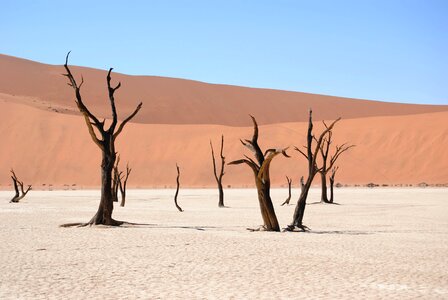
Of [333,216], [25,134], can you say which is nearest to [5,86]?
[25,134]

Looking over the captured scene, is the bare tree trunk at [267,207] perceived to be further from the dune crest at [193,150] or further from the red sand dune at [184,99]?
the red sand dune at [184,99]

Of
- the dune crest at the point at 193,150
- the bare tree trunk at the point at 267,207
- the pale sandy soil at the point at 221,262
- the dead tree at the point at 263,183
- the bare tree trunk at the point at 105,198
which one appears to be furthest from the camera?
the dune crest at the point at 193,150

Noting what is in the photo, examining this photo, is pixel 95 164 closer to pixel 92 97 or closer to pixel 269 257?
pixel 92 97

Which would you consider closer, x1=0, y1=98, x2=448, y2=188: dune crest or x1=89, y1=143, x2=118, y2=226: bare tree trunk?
x1=89, y1=143, x2=118, y2=226: bare tree trunk

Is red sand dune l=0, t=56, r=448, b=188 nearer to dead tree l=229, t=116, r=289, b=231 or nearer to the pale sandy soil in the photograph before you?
the pale sandy soil

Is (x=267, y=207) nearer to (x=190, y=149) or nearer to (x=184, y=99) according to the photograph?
(x=190, y=149)

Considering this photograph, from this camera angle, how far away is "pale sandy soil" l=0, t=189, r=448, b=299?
8664 millimetres

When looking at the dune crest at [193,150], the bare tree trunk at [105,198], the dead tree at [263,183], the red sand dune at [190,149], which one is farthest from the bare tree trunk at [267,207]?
the red sand dune at [190,149]

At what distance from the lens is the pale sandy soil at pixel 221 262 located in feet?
28.4

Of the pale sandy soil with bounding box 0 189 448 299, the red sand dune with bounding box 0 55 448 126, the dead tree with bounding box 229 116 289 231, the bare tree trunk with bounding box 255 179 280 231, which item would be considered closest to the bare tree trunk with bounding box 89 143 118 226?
the pale sandy soil with bounding box 0 189 448 299

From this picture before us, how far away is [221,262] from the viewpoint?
11.3 m

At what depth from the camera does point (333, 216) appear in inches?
939

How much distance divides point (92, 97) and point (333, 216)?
3558 inches

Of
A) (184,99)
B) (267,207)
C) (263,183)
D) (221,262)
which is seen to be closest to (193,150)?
(184,99)
